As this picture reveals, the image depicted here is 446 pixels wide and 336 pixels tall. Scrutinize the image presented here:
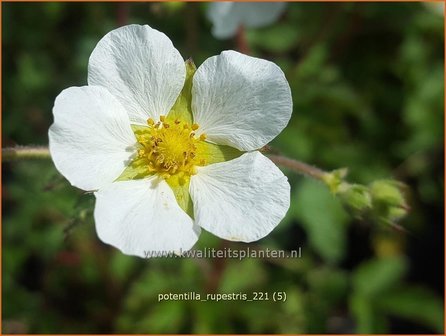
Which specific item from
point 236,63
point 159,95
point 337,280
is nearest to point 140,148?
point 159,95

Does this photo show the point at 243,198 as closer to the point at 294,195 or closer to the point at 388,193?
the point at 388,193

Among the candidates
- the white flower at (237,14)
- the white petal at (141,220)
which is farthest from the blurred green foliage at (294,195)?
the white petal at (141,220)

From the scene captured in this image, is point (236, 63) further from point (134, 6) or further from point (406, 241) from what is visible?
point (406, 241)

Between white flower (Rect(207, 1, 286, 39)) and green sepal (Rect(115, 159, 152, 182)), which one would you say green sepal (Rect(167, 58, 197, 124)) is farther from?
white flower (Rect(207, 1, 286, 39))

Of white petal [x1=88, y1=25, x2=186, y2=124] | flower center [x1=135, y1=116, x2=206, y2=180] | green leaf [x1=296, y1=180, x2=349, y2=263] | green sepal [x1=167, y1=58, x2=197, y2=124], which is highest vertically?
white petal [x1=88, y1=25, x2=186, y2=124]

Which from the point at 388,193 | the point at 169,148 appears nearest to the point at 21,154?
the point at 169,148

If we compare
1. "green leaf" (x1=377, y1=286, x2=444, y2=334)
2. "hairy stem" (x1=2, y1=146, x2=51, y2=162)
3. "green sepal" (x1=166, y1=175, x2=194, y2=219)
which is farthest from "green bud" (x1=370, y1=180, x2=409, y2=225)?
"green leaf" (x1=377, y1=286, x2=444, y2=334)
